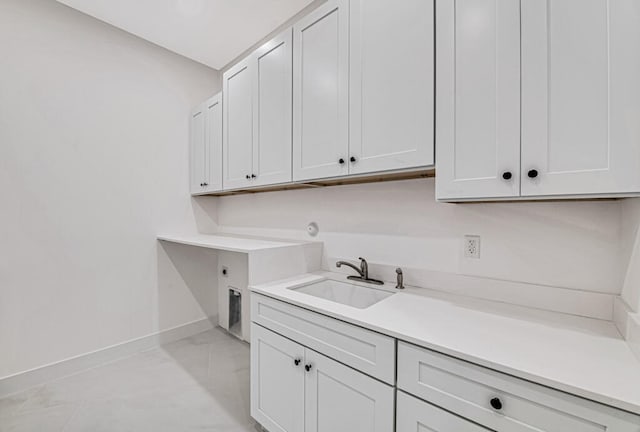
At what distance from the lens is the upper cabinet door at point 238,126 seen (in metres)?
2.04

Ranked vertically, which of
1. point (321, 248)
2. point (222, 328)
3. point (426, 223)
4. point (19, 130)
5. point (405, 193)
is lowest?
point (222, 328)

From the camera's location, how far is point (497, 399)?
769mm

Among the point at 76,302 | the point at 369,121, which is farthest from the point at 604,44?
the point at 76,302

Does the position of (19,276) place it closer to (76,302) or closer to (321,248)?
(76,302)

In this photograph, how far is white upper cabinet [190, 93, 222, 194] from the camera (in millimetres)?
2408

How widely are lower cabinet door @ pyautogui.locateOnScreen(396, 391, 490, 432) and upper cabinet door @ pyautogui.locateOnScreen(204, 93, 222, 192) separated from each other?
2.06m

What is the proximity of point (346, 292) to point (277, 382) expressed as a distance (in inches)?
23.9

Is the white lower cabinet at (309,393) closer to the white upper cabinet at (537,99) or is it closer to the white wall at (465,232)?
the white wall at (465,232)

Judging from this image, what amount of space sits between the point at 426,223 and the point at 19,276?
2.77m

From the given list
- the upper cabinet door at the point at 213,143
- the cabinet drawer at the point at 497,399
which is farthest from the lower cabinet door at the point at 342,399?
the upper cabinet door at the point at 213,143

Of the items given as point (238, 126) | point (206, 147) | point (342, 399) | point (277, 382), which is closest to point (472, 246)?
point (342, 399)

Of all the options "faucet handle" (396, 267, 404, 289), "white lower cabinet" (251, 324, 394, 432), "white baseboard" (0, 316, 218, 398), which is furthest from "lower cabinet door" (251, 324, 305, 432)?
"white baseboard" (0, 316, 218, 398)

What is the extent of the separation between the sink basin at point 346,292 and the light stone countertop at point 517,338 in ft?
0.63

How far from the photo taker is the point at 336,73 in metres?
1.47
